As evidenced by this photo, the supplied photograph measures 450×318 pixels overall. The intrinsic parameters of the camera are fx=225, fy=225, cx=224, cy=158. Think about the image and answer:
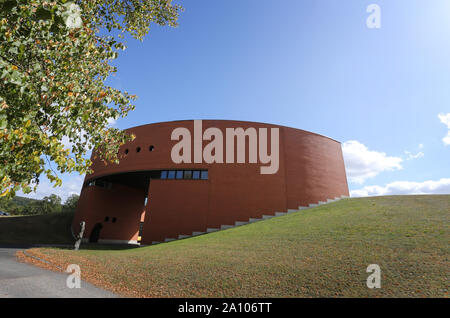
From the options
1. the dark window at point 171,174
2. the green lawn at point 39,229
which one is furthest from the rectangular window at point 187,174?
the green lawn at point 39,229

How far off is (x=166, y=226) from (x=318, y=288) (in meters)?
18.3

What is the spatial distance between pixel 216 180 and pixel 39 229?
27487 mm

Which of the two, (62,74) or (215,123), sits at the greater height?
(215,123)

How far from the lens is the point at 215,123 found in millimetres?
25938

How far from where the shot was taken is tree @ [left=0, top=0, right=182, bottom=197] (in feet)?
12.5

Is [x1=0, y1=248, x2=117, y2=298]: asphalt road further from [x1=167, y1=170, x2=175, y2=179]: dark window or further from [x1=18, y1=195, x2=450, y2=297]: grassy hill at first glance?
[x1=167, y1=170, x2=175, y2=179]: dark window

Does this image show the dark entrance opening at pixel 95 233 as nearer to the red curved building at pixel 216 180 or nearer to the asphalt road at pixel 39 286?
the red curved building at pixel 216 180

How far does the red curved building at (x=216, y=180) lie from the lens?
23250 millimetres

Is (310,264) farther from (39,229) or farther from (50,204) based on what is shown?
(50,204)

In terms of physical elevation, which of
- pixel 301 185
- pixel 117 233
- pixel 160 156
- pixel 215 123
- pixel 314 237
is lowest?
pixel 117 233

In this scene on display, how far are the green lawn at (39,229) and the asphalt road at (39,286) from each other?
20.4 meters
